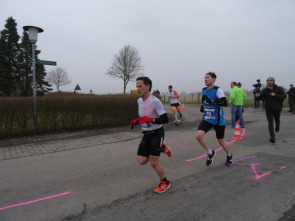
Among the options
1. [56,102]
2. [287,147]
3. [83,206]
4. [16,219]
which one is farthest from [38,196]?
[287,147]

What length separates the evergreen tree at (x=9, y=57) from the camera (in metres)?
32.6

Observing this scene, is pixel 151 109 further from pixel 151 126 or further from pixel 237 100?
pixel 237 100

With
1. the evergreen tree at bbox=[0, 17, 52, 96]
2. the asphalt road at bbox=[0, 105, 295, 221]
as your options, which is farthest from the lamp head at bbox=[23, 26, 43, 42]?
the evergreen tree at bbox=[0, 17, 52, 96]

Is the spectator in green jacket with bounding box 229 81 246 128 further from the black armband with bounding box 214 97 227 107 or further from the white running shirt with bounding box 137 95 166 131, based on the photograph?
the white running shirt with bounding box 137 95 166 131

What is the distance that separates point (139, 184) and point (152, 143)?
0.90 metres

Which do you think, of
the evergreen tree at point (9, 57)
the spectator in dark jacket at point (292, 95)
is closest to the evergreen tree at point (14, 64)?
the evergreen tree at point (9, 57)

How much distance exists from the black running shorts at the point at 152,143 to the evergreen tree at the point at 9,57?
36.8 metres

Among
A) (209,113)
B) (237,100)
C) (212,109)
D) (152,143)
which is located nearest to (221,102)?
(212,109)

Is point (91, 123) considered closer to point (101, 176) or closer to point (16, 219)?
point (101, 176)

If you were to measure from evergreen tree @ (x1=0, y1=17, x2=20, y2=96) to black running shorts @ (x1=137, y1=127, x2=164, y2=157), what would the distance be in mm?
36791

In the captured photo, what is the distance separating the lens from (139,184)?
11.9 ft

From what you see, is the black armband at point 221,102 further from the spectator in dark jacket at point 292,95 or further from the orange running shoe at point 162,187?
the spectator in dark jacket at point 292,95

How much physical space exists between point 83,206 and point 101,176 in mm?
1086

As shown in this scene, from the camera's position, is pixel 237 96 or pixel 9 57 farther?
pixel 9 57
